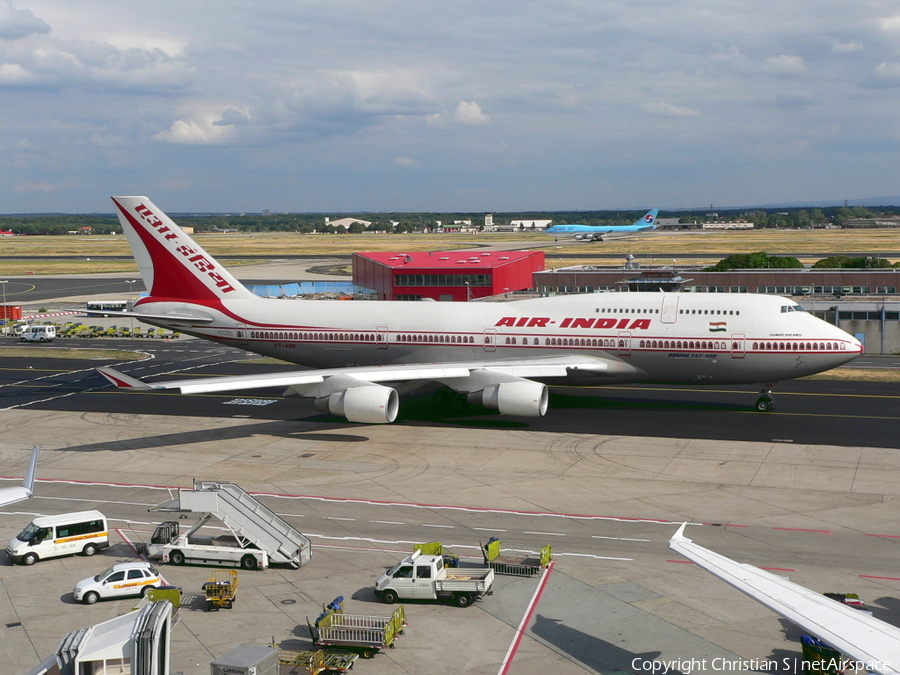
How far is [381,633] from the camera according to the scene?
20266mm

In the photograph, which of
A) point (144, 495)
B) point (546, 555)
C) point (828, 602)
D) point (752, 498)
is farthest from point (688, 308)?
point (828, 602)

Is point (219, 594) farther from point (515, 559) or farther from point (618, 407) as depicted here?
point (618, 407)

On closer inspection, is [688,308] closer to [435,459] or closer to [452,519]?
[435,459]

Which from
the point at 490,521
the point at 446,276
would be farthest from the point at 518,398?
the point at 446,276

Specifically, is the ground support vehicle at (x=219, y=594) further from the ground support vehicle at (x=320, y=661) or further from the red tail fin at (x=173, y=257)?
the red tail fin at (x=173, y=257)

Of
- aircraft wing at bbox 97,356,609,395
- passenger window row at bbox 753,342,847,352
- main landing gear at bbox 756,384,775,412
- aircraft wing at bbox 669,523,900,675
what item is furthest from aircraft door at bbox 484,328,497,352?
aircraft wing at bbox 669,523,900,675

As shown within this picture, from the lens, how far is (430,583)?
23.2 meters

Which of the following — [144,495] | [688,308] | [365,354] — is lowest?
[144,495]

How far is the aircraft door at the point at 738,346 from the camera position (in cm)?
4442

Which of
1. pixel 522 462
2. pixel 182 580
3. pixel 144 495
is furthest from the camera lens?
pixel 522 462

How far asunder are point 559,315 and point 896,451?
17.7m

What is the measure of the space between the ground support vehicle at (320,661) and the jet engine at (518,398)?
23.1 m

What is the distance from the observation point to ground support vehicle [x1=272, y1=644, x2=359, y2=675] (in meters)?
19.2

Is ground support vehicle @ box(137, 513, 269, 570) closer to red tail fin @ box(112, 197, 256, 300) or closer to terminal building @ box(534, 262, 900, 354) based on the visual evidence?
red tail fin @ box(112, 197, 256, 300)
